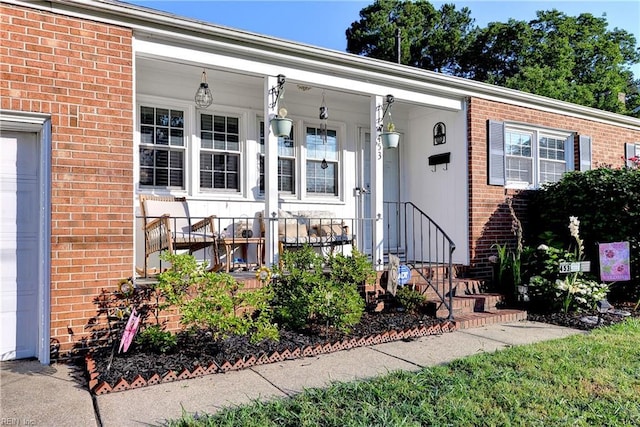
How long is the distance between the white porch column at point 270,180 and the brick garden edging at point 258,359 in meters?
1.40

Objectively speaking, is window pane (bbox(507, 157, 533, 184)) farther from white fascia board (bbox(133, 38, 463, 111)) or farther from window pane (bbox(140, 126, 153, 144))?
window pane (bbox(140, 126, 153, 144))

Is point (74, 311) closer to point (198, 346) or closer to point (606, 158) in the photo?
point (198, 346)

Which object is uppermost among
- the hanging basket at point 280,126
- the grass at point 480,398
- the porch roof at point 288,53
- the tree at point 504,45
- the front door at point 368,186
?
the tree at point 504,45

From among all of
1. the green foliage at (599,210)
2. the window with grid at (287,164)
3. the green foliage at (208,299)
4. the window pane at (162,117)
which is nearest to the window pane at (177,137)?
the window pane at (162,117)

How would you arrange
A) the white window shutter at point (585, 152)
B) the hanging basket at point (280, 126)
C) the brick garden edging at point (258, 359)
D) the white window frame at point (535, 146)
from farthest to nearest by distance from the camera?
the white window shutter at point (585, 152), the white window frame at point (535, 146), the hanging basket at point (280, 126), the brick garden edging at point (258, 359)

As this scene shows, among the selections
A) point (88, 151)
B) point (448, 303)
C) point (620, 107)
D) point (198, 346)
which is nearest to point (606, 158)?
point (448, 303)

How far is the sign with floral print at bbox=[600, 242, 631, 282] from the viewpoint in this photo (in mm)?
6156

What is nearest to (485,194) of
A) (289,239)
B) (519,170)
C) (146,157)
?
(519,170)

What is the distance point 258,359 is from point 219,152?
3.60m

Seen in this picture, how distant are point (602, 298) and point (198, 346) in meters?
5.48

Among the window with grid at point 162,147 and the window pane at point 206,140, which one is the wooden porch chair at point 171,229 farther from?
the window pane at point 206,140

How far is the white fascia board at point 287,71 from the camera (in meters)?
4.88

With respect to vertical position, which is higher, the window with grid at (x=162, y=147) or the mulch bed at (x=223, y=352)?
the window with grid at (x=162, y=147)

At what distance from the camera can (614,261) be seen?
623 centimetres
